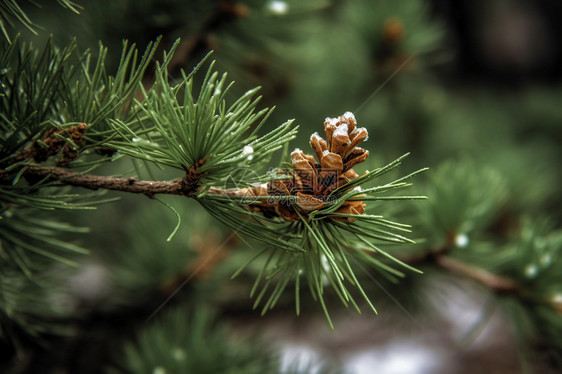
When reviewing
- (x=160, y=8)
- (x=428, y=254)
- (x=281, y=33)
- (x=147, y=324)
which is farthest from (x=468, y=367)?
(x=160, y=8)

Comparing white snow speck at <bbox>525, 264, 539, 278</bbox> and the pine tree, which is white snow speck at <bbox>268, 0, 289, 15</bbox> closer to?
the pine tree

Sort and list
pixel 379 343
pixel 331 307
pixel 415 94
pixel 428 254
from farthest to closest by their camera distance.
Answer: pixel 379 343, pixel 415 94, pixel 331 307, pixel 428 254

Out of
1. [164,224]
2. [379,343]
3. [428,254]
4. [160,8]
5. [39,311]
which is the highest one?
[160,8]

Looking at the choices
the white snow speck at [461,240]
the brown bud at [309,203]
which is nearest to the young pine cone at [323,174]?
the brown bud at [309,203]

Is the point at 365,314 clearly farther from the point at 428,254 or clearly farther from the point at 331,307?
the point at 428,254

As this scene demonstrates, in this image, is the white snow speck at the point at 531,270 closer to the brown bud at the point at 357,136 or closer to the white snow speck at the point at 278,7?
the brown bud at the point at 357,136

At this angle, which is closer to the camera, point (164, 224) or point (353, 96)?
point (164, 224)

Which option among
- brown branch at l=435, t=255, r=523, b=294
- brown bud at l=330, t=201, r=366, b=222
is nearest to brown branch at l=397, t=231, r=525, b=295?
brown branch at l=435, t=255, r=523, b=294
